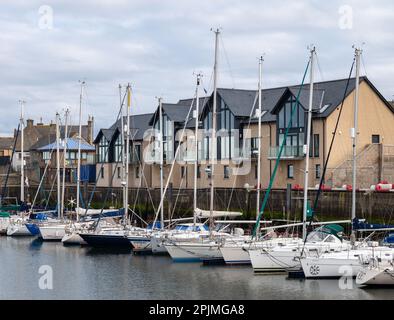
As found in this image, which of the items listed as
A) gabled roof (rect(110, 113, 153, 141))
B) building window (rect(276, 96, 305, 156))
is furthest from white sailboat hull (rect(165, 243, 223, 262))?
gabled roof (rect(110, 113, 153, 141))

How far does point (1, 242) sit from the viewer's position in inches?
2611

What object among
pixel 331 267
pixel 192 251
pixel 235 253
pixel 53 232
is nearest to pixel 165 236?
pixel 192 251

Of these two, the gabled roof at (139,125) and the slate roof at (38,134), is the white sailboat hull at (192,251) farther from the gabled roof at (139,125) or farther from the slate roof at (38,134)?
the slate roof at (38,134)

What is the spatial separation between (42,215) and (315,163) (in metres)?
21.9

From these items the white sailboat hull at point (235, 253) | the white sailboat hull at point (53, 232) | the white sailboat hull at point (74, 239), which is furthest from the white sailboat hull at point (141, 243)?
the white sailboat hull at point (53, 232)

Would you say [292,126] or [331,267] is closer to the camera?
[331,267]

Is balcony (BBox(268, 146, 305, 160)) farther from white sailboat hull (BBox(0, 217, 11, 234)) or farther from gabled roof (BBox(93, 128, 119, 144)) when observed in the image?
gabled roof (BBox(93, 128, 119, 144))

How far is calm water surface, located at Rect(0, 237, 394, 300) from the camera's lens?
39.2 metres

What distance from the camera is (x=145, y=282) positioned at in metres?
43.5

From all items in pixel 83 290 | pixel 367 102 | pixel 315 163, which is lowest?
pixel 83 290

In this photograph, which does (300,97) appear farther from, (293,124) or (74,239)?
(74,239)
